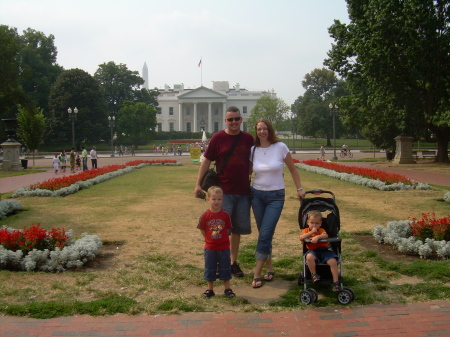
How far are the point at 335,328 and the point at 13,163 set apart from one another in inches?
1065

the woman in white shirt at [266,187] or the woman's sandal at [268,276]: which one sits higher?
the woman in white shirt at [266,187]

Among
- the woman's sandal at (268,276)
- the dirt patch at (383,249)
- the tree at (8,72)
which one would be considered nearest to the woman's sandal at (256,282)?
the woman's sandal at (268,276)

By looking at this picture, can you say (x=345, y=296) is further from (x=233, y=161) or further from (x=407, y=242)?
(x=407, y=242)

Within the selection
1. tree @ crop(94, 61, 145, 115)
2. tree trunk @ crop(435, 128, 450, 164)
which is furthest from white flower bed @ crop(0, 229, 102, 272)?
tree @ crop(94, 61, 145, 115)

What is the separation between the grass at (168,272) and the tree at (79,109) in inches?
2031

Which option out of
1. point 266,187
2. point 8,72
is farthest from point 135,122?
point 266,187

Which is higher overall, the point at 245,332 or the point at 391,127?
the point at 391,127

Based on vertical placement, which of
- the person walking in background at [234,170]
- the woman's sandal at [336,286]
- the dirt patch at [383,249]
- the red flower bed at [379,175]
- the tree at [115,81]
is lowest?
the dirt patch at [383,249]

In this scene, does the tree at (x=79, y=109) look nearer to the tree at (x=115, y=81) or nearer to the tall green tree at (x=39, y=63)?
the tall green tree at (x=39, y=63)

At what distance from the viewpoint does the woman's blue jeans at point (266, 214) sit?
463 cm

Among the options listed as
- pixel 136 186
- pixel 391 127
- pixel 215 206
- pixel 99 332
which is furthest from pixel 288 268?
pixel 391 127

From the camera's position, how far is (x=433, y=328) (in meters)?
3.54

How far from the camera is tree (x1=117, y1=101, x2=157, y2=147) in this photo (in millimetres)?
61625

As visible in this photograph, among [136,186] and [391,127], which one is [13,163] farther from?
[391,127]
